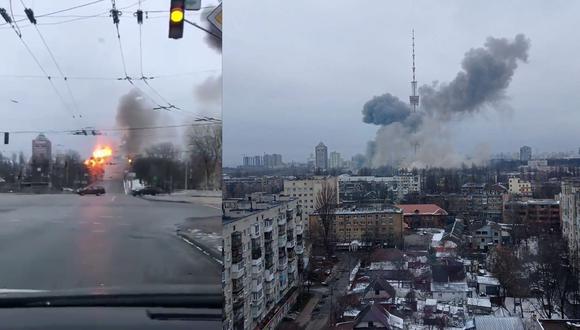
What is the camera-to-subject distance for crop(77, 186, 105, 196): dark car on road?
169cm

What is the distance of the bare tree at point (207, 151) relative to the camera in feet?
5.81

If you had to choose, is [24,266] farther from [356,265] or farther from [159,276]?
[356,265]

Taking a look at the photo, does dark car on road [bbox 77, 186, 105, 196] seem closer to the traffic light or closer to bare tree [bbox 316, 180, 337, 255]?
the traffic light

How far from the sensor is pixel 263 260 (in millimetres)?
2646

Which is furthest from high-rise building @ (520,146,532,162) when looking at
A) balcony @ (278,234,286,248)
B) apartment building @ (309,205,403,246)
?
balcony @ (278,234,286,248)

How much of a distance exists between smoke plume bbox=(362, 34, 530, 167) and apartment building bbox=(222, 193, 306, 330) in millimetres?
630

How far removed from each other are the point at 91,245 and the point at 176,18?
81 centimetres

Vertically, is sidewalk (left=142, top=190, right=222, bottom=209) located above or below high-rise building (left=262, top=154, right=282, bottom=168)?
below

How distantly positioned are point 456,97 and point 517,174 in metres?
0.54

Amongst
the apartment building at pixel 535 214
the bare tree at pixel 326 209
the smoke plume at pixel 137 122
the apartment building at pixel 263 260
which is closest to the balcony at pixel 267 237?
the apartment building at pixel 263 260

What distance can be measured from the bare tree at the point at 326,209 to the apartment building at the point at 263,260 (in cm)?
13

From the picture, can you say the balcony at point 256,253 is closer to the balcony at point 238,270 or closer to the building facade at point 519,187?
the balcony at point 238,270

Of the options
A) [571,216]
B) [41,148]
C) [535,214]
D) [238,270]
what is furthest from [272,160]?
[571,216]

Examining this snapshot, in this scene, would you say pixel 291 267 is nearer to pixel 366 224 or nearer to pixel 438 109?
pixel 366 224
